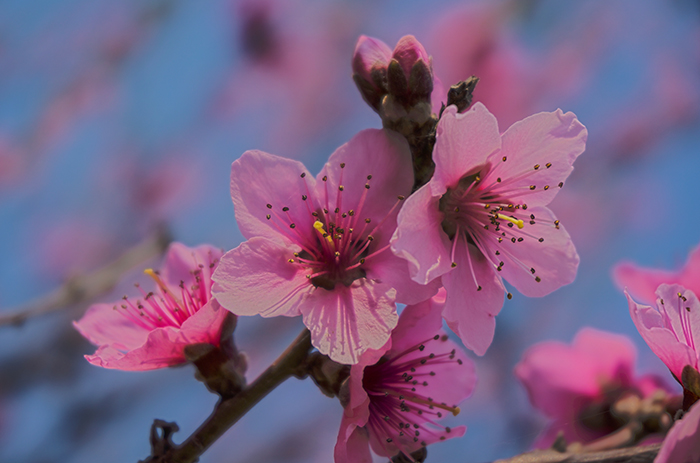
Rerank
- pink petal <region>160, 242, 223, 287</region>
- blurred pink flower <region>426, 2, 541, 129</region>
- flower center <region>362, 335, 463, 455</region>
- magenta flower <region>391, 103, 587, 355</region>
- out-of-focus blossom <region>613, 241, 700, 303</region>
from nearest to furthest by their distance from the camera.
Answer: magenta flower <region>391, 103, 587, 355</region> < flower center <region>362, 335, 463, 455</region> < pink petal <region>160, 242, 223, 287</region> < out-of-focus blossom <region>613, 241, 700, 303</region> < blurred pink flower <region>426, 2, 541, 129</region>

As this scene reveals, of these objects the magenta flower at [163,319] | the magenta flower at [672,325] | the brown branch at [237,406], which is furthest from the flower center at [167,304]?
the magenta flower at [672,325]

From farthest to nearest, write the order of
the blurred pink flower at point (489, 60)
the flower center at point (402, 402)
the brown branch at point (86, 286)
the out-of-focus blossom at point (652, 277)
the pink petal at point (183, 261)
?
the blurred pink flower at point (489, 60), the brown branch at point (86, 286), the out-of-focus blossom at point (652, 277), the pink petal at point (183, 261), the flower center at point (402, 402)

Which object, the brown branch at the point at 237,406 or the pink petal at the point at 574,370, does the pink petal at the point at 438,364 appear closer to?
the brown branch at the point at 237,406

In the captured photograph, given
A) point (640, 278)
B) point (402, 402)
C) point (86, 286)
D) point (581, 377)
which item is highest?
point (86, 286)

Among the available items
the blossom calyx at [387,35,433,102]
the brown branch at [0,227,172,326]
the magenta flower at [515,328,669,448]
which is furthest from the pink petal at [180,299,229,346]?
the magenta flower at [515,328,669,448]

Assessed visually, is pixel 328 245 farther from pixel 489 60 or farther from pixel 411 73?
pixel 489 60

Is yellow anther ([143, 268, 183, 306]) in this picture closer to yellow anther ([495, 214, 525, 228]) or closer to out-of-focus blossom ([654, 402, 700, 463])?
yellow anther ([495, 214, 525, 228])

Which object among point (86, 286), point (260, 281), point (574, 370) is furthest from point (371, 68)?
point (86, 286)
